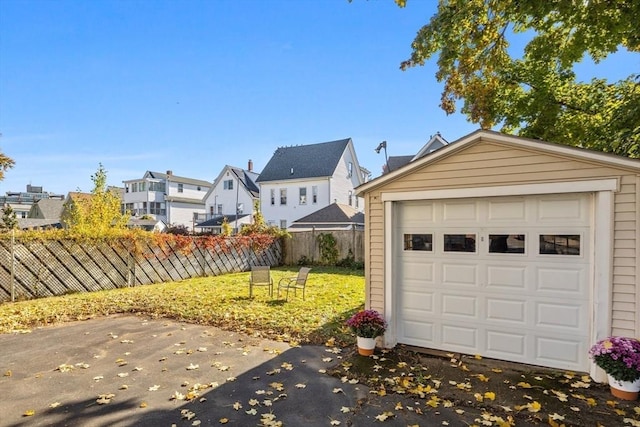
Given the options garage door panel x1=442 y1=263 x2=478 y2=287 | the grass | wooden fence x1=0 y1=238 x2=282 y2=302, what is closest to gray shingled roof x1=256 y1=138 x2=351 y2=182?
wooden fence x1=0 y1=238 x2=282 y2=302

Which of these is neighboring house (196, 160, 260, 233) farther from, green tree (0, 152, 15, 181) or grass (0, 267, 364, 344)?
green tree (0, 152, 15, 181)

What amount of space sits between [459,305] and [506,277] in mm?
798

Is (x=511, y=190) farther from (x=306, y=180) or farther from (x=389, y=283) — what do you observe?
(x=306, y=180)

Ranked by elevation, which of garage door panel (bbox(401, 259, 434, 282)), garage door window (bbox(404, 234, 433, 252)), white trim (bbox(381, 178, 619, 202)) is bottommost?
garage door panel (bbox(401, 259, 434, 282))

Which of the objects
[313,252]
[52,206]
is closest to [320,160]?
[313,252]

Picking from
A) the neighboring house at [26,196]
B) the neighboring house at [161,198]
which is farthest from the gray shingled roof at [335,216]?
the neighboring house at [26,196]

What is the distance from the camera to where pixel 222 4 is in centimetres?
950

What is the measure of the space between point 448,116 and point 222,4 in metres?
7.04

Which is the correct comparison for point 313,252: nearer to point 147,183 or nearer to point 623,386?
point 623,386

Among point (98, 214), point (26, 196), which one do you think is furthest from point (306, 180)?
point (26, 196)

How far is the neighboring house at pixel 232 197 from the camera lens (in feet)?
107

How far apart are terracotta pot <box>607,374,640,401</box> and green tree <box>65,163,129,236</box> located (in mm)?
12177

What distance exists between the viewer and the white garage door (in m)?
4.43

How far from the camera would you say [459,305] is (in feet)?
16.9
